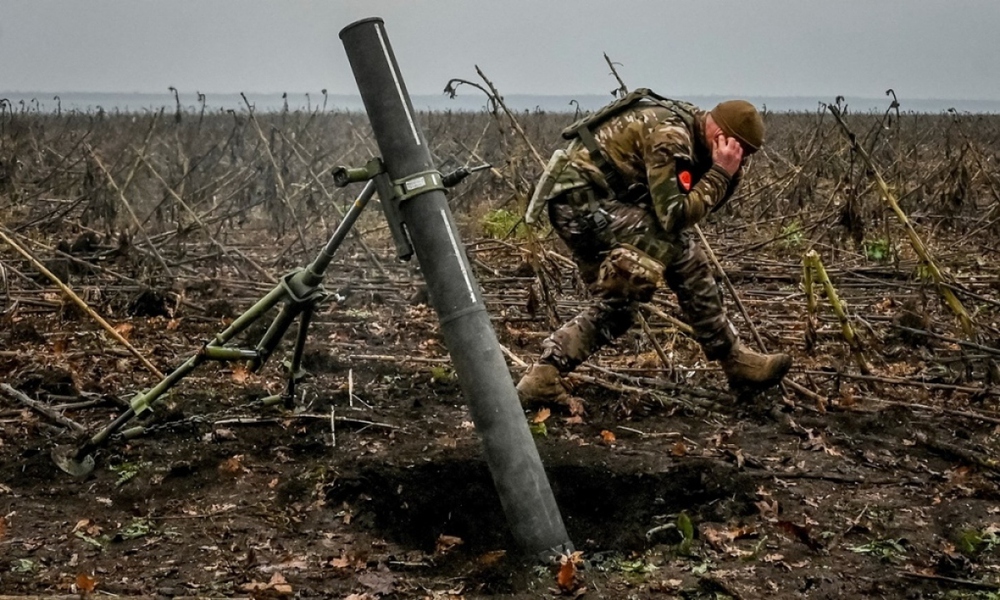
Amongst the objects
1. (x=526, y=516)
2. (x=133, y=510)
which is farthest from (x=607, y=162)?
(x=133, y=510)

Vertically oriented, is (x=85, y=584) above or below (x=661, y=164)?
below

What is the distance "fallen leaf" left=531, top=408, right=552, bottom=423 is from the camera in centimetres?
521

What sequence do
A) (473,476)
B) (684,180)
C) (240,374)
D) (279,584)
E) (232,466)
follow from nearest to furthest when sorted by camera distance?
(279,584), (232,466), (473,476), (684,180), (240,374)

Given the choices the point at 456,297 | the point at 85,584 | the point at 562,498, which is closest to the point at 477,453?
the point at 562,498

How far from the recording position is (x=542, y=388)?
17.1 ft

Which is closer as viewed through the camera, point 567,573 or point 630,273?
point 567,573

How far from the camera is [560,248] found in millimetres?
9594

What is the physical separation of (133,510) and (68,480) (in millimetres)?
474

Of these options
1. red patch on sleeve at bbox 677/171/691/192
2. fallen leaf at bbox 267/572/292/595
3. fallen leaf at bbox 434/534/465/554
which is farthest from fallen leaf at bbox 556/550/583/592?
red patch on sleeve at bbox 677/171/691/192

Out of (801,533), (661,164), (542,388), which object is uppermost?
(661,164)

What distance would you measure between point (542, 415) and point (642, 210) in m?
1.22

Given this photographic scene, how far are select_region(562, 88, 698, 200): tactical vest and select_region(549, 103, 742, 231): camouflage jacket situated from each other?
2cm

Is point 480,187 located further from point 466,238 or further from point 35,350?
point 35,350

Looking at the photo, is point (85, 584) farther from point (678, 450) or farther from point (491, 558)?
point (678, 450)
